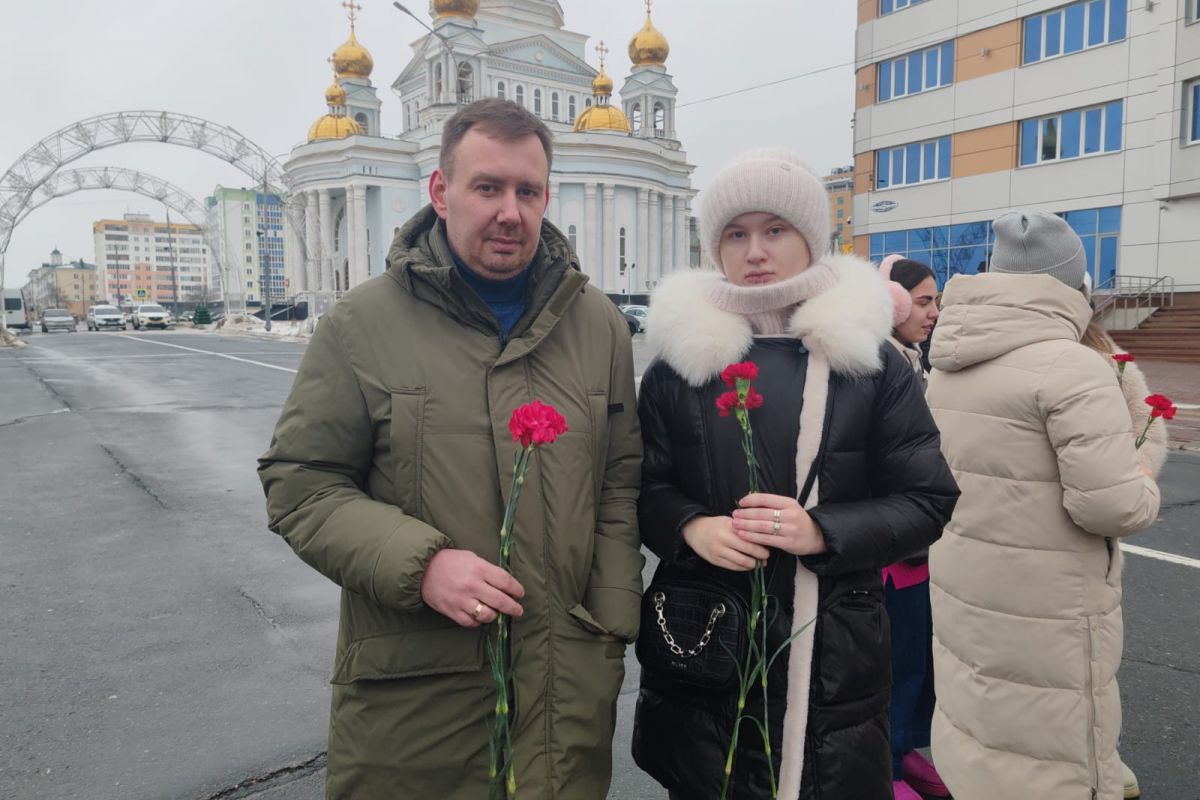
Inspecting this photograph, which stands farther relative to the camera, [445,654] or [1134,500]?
[1134,500]

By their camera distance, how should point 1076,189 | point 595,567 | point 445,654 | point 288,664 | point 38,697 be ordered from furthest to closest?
point 1076,189 → point 288,664 → point 38,697 → point 595,567 → point 445,654

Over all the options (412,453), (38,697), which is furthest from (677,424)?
(38,697)

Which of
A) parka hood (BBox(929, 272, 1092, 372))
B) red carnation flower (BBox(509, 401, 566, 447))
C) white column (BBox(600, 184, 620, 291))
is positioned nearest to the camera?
red carnation flower (BBox(509, 401, 566, 447))

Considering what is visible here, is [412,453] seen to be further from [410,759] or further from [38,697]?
[38,697]

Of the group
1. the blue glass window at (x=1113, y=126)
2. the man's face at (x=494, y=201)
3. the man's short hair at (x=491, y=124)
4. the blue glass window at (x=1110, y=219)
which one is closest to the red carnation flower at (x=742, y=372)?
the man's face at (x=494, y=201)

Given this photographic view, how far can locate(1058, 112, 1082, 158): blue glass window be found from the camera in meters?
24.1

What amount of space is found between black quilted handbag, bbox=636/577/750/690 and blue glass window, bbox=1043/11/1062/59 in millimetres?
27819

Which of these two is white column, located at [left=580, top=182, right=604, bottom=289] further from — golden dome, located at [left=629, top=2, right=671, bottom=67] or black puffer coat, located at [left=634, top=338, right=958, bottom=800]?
black puffer coat, located at [left=634, top=338, right=958, bottom=800]

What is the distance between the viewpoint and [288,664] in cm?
413

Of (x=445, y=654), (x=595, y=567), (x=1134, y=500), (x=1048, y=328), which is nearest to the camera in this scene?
(x=445, y=654)

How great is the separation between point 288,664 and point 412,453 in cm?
280

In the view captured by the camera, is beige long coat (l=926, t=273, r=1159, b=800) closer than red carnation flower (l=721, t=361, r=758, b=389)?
No

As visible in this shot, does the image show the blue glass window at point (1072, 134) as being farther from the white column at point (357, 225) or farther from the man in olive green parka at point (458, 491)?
the white column at point (357, 225)

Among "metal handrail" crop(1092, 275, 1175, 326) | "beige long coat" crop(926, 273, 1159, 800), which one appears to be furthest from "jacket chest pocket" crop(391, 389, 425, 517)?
"metal handrail" crop(1092, 275, 1175, 326)
